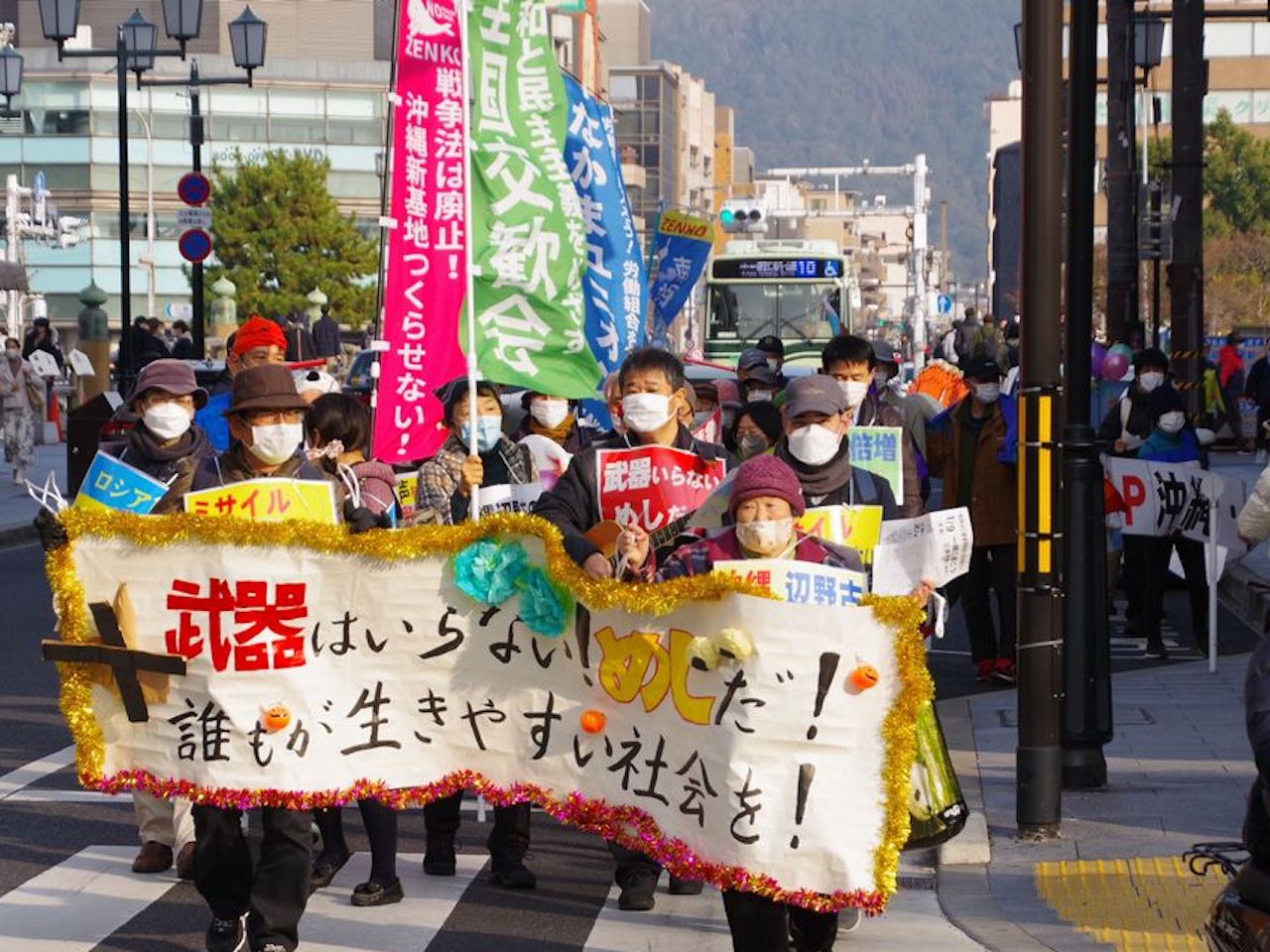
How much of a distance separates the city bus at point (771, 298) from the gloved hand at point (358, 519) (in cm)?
2980

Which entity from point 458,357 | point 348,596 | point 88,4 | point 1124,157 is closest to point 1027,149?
point 458,357

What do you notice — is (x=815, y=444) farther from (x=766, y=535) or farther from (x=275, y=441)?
(x=275, y=441)

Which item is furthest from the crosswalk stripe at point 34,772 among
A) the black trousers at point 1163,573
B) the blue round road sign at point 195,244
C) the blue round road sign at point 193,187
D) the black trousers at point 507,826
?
the blue round road sign at point 193,187

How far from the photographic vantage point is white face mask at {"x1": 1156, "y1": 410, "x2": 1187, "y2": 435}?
615 inches

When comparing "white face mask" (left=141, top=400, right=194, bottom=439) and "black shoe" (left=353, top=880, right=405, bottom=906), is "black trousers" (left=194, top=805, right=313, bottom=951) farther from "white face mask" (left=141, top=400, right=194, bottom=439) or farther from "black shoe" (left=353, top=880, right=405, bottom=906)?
"white face mask" (left=141, top=400, right=194, bottom=439)

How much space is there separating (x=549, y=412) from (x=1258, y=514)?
16.0 feet

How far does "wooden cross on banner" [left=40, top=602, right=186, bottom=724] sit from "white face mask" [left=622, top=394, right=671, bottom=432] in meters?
1.80

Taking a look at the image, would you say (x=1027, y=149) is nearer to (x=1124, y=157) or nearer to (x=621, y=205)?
(x=621, y=205)

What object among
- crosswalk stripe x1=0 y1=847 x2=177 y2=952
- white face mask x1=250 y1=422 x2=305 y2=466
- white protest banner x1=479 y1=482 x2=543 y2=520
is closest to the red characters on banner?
white face mask x1=250 y1=422 x2=305 y2=466

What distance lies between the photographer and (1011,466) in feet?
45.3

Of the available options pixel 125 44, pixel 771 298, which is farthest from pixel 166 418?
pixel 771 298

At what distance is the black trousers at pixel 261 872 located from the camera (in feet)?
22.8

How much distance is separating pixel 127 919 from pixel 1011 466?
7227 millimetres

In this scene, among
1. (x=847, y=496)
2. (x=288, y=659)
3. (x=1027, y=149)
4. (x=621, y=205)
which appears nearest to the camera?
(x=288, y=659)
